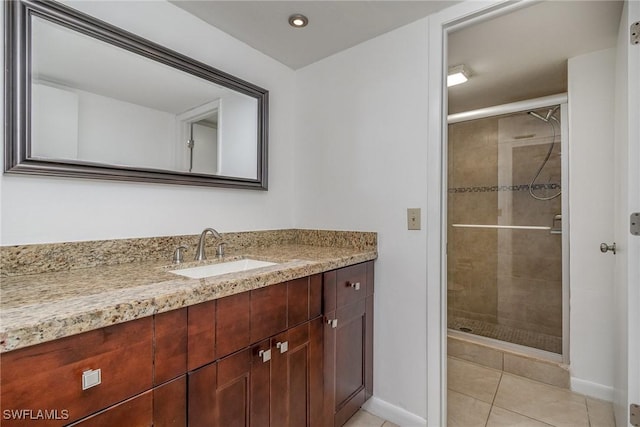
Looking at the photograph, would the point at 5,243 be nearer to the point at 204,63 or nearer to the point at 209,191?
the point at 209,191

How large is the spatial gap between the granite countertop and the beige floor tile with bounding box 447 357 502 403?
1.39 m

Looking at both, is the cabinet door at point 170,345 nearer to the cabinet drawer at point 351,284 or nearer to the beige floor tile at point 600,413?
the cabinet drawer at point 351,284

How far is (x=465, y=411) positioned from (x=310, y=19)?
7.57 ft

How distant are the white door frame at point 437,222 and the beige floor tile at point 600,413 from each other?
0.86 meters

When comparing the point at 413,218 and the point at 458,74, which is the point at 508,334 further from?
the point at 458,74

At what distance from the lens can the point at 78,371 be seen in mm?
693

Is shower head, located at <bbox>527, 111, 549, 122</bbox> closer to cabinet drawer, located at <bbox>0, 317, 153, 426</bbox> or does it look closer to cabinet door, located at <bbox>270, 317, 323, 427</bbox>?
cabinet door, located at <bbox>270, 317, 323, 427</bbox>

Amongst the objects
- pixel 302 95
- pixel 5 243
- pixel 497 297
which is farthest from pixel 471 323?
pixel 5 243

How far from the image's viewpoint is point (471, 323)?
2797 millimetres

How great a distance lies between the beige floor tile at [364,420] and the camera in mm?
Result: 1628

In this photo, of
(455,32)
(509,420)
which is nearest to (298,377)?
(509,420)

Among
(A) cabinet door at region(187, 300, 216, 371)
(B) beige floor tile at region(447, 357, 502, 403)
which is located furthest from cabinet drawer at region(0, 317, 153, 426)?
(B) beige floor tile at region(447, 357, 502, 403)

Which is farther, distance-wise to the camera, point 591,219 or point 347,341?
point 591,219

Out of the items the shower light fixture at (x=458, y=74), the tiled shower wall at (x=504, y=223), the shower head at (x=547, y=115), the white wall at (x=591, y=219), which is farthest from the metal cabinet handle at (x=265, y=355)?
the shower head at (x=547, y=115)
